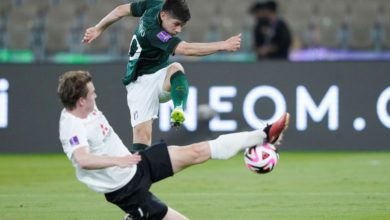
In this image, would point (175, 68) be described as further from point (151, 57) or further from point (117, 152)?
point (117, 152)

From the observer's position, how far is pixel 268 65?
16922 mm

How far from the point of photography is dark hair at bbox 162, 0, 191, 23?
1055 cm

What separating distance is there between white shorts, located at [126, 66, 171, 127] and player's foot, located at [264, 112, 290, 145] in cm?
303

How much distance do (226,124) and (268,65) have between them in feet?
3.97

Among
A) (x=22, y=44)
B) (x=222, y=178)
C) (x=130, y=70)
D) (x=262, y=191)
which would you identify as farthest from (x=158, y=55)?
(x=22, y=44)

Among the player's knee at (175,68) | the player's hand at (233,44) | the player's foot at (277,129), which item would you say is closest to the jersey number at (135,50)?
the player's knee at (175,68)

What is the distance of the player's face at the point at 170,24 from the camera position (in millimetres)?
10656

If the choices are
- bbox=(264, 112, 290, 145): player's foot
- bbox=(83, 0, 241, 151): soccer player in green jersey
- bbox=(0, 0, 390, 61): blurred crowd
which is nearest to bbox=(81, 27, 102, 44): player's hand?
bbox=(83, 0, 241, 151): soccer player in green jersey

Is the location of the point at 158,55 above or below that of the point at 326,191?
above

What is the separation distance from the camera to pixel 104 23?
10984 mm

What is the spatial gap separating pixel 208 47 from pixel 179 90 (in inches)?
31.1

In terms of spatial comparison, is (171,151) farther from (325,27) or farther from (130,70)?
(325,27)

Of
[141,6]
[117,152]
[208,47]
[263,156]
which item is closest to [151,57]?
[141,6]

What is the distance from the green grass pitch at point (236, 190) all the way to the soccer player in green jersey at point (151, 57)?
103cm
